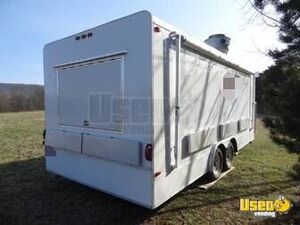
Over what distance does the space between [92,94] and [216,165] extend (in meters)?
2.87

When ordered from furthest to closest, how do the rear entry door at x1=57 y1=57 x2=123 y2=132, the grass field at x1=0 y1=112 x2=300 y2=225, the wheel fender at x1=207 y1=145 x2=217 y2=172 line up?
the wheel fender at x1=207 y1=145 x2=217 y2=172, the grass field at x1=0 y1=112 x2=300 y2=225, the rear entry door at x1=57 y1=57 x2=123 y2=132

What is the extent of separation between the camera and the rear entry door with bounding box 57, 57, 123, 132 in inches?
161

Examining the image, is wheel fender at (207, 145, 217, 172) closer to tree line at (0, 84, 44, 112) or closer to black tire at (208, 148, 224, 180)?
black tire at (208, 148, 224, 180)

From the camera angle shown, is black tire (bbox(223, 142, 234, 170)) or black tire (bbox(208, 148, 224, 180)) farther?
black tire (bbox(223, 142, 234, 170))

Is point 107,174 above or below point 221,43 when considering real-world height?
below

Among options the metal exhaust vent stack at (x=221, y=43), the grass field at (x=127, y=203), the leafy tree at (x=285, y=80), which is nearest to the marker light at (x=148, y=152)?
the grass field at (x=127, y=203)

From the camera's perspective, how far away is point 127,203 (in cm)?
466

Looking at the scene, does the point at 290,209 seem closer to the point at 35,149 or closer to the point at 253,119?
the point at 253,119

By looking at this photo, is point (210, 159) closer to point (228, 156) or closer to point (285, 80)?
point (228, 156)

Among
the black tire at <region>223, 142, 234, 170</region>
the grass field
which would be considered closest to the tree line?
→ the grass field

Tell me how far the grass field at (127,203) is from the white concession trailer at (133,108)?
38cm

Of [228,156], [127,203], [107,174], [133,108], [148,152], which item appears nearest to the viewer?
[148,152]

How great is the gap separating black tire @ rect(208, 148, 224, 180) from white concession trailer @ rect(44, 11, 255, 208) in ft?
0.23

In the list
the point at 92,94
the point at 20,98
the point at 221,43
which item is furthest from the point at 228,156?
the point at 20,98
